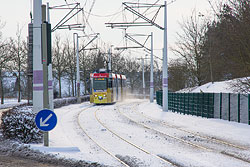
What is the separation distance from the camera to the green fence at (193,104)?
20337mm

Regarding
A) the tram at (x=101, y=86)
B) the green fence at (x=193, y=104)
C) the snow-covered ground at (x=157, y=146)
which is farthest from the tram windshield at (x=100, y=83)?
the snow-covered ground at (x=157, y=146)

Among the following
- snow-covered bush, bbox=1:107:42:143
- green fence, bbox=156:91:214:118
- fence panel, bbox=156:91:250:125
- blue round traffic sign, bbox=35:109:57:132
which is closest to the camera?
blue round traffic sign, bbox=35:109:57:132

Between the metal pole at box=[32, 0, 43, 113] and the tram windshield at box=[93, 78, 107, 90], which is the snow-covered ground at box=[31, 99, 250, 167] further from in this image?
the tram windshield at box=[93, 78, 107, 90]

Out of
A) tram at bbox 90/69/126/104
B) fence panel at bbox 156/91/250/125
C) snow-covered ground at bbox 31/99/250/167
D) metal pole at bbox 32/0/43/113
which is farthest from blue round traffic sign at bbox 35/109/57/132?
tram at bbox 90/69/126/104

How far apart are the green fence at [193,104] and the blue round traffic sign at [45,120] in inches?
486

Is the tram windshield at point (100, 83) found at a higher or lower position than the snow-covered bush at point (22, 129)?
higher

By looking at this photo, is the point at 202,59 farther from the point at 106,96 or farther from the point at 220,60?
the point at 106,96

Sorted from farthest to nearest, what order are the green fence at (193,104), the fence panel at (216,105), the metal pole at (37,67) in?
the green fence at (193,104) < the fence panel at (216,105) < the metal pole at (37,67)

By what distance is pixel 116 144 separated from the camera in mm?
11539

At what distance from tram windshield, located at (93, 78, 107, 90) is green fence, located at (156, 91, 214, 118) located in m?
8.46

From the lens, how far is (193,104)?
74.4 feet

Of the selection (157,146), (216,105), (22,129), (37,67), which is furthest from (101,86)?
(157,146)

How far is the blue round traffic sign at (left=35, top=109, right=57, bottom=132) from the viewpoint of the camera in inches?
376

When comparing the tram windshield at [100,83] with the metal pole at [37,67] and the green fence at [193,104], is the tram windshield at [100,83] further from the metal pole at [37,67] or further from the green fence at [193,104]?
the metal pole at [37,67]
